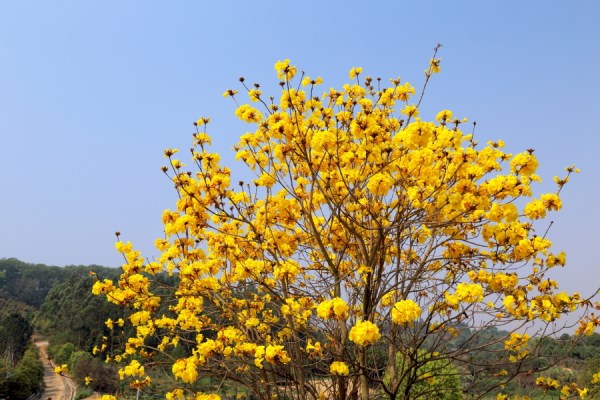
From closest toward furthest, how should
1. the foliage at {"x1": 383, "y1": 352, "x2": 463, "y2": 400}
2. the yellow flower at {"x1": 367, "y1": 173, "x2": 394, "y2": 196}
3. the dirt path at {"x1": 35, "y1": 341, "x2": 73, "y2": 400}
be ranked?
the yellow flower at {"x1": 367, "y1": 173, "x2": 394, "y2": 196} → the foliage at {"x1": 383, "y1": 352, "x2": 463, "y2": 400} → the dirt path at {"x1": 35, "y1": 341, "x2": 73, "y2": 400}

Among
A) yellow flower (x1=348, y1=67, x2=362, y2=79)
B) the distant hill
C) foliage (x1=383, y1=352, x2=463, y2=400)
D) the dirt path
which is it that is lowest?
the dirt path

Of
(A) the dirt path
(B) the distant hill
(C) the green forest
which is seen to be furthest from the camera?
(B) the distant hill

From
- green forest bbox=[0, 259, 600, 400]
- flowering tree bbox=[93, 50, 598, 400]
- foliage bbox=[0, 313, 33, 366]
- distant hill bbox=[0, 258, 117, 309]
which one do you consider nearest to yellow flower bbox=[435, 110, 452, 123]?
flowering tree bbox=[93, 50, 598, 400]

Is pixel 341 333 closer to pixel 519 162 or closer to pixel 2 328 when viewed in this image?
pixel 519 162

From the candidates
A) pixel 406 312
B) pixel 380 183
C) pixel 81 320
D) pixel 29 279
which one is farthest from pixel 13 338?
pixel 29 279

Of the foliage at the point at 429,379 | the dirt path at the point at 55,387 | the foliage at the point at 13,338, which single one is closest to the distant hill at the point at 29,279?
the foliage at the point at 13,338

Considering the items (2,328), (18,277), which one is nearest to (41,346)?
(2,328)

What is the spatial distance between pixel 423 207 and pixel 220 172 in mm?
1538

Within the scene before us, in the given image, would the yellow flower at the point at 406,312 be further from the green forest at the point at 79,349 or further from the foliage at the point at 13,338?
the foliage at the point at 13,338

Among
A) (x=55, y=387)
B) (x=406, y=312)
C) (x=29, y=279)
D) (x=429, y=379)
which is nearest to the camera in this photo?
(x=406, y=312)

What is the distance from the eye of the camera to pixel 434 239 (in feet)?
12.4

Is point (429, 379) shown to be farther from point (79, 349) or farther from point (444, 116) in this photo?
point (79, 349)

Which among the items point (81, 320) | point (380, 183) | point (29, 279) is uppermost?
point (29, 279)

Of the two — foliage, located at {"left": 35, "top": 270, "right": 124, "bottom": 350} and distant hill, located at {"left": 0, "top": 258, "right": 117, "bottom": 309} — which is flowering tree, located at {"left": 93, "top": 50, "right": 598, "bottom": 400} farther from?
distant hill, located at {"left": 0, "top": 258, "right": 117, "bottom": 309}
